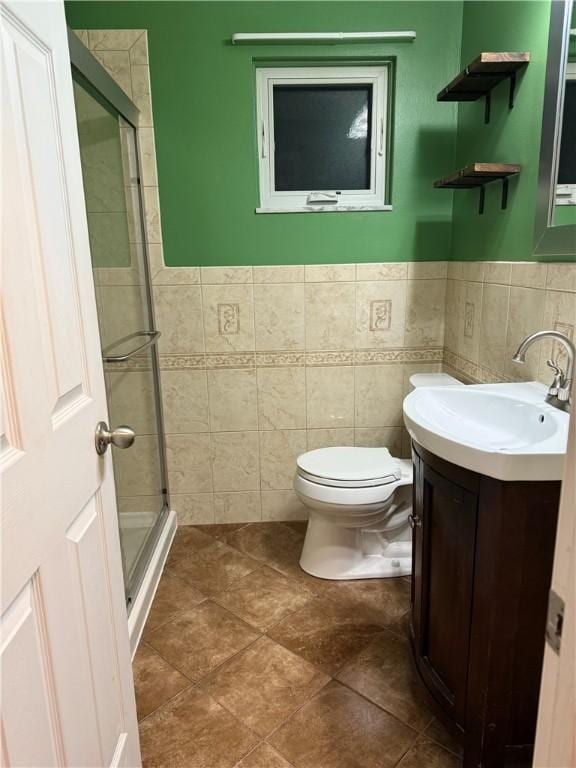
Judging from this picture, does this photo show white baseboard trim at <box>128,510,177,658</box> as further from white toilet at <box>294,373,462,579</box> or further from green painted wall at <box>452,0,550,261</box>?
green painted wall at <box>452,0,550,261</box>

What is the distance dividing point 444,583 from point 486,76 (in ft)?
5.50

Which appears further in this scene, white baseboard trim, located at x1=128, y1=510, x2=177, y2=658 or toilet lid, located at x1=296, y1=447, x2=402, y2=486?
toilet lid, located at x1=296, y1=447, x2=402, y2=486

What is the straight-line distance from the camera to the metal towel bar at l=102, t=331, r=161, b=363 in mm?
1771

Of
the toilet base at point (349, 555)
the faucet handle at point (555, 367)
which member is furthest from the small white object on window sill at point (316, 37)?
the toilet base at point (349, 555)

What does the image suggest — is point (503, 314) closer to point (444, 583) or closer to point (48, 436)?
point (444, 583)

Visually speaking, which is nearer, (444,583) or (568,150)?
(444,583)

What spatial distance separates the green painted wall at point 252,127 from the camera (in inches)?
84.1

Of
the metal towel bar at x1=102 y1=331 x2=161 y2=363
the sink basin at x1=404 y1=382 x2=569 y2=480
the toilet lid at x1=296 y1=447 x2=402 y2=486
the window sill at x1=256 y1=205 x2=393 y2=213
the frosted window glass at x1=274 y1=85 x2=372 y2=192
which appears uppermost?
the frosted window glass at x1=274 y1=85 x2=372 y2=192

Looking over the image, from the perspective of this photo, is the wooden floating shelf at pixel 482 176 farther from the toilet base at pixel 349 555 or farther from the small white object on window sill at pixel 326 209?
the toilet base at pixel 349 555

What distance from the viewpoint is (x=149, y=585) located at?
1998mm

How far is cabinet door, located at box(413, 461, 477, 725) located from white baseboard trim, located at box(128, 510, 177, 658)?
34.9 inches

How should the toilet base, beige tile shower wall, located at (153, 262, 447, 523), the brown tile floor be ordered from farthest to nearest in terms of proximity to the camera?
beige tile shower wall, located at (153, 262, 447, 523) < the toilet base < the brown tile floor

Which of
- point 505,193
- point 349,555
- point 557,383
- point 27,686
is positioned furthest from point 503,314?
point 27,686

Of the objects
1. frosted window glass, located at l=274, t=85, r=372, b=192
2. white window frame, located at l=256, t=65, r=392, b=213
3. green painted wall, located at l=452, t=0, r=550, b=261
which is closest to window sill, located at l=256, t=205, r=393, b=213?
white window frame, located at l=256, t=65, r=392, b=213
